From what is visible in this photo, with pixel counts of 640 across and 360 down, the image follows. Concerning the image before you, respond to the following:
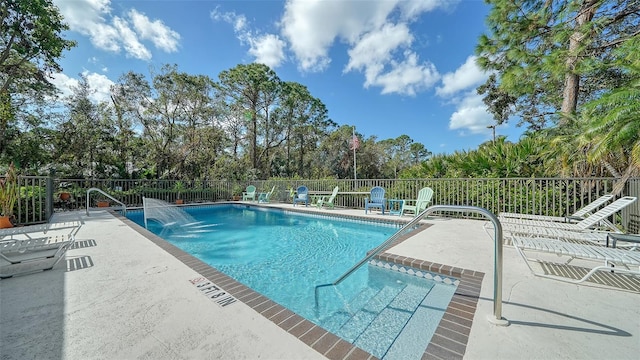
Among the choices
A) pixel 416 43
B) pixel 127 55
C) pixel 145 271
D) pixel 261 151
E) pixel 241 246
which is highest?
pixel 416 43

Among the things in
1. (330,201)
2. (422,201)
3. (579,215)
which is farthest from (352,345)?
(330,201)

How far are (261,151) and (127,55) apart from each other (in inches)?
486

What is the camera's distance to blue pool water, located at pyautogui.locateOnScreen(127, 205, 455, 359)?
2342 millimetres

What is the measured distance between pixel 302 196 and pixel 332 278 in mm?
7733

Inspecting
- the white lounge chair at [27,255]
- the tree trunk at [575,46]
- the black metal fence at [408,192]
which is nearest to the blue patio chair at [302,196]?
the black metal fence at [408,192]

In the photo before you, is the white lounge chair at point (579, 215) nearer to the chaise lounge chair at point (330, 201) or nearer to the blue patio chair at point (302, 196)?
the chaise lounge chair at point (330, 201)

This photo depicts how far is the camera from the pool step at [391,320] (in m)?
2.11

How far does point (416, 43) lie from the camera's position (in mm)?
13148

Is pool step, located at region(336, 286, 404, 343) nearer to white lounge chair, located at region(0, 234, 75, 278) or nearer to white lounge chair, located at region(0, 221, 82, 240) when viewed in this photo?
white lounge chair, located at region(0, 234, 75, 278)

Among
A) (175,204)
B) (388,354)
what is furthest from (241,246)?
(175,204)

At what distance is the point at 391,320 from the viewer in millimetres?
2486

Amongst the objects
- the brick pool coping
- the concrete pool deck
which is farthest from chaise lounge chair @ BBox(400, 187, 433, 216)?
the brick pool coping

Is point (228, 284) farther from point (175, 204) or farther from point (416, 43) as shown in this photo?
point (416, 43)

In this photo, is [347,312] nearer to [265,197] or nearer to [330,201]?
[330,201]
